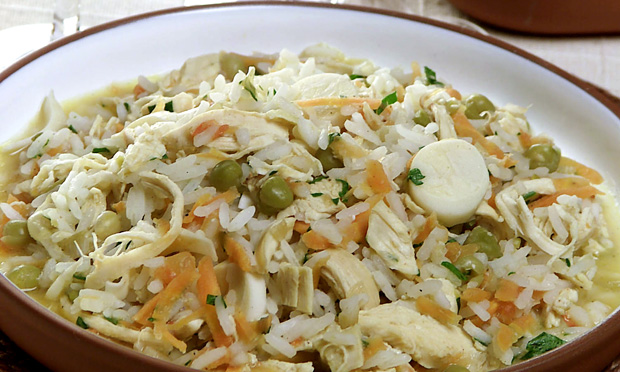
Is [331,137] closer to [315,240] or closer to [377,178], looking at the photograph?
[377,178]

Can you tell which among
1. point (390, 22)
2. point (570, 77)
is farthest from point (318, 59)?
point (570, 77)

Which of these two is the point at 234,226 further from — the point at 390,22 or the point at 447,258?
the point at 390,22

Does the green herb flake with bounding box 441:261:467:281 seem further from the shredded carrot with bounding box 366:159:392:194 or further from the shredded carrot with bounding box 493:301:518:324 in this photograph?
the shredded carrot with bounding box 366:159:392:194

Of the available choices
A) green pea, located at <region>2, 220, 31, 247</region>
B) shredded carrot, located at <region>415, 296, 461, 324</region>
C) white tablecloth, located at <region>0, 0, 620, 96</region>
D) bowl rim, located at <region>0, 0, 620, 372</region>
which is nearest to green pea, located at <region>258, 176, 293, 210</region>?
shredded carrot, located at <region>415, 296, 461, 324</region>

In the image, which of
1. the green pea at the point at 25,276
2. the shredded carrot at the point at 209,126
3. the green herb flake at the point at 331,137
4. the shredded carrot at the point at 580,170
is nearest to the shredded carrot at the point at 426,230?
the green herb flake at the point at 331,137

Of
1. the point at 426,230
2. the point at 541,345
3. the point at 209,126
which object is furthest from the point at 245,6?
the point at 541,345
